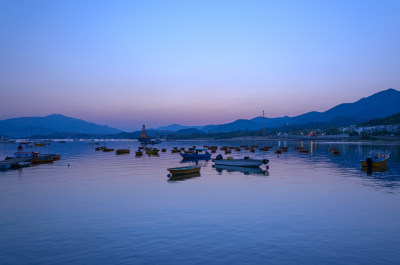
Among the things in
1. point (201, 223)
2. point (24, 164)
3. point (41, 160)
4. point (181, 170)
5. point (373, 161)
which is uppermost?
point (41, 160)

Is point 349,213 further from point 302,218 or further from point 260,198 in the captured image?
point 260,198

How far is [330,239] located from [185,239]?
10.1 meters

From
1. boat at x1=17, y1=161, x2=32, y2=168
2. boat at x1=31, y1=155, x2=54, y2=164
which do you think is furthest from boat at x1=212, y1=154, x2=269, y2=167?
boat at x1=31, y1=155, x2=54, y2=164

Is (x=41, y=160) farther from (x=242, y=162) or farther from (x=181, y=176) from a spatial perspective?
(x=242, y=162)

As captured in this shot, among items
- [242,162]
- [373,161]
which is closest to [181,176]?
[242,162]

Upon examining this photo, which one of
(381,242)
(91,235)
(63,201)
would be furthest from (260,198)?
(63,201)

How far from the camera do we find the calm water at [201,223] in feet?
59.6

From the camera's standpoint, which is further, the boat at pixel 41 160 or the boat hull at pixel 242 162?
the boat at pixel 41 160

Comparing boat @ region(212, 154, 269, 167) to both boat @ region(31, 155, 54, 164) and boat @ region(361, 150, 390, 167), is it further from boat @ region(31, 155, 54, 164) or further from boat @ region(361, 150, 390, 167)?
boat @ region(31, 155, 54, 164)

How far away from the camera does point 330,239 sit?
68.3 feet

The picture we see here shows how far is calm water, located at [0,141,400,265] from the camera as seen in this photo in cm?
1817

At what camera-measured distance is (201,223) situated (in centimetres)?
2503

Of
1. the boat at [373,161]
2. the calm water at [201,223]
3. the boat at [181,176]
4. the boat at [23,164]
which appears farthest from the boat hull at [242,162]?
the boat at [23,164]

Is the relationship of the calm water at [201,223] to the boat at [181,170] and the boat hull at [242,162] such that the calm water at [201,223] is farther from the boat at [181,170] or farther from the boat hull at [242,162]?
the boat hull at [242,162]
